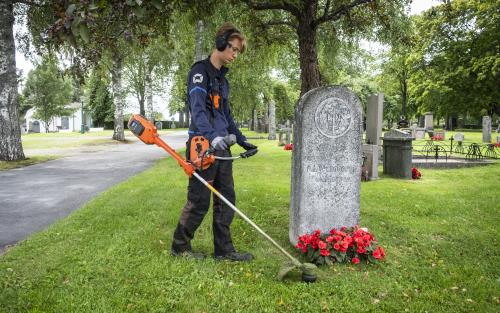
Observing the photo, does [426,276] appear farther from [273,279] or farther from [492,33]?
[492,33]

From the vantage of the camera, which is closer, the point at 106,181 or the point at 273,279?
the point at 273,279

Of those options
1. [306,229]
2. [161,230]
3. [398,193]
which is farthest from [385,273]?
[398,193]

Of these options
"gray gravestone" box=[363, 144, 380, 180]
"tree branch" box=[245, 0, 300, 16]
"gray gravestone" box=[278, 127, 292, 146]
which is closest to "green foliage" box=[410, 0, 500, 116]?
"gray gravestone" box=[278, 127, 292, 146]

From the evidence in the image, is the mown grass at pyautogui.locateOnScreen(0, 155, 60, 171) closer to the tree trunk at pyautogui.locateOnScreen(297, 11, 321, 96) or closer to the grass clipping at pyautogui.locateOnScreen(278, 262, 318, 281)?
the tree trunk at pyautogui.locateOnScreen(297, 11, 321, 96)

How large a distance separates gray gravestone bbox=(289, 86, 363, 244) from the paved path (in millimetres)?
3802

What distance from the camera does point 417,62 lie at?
1459 inches

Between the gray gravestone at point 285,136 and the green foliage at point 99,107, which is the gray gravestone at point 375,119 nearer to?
the gray gravestone at point 285,136

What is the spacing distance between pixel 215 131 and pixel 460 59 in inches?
1405

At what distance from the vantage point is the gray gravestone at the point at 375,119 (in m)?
11.2

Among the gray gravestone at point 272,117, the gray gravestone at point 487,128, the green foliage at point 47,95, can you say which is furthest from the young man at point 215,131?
the green foliage at point 47,95

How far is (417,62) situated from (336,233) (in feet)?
121

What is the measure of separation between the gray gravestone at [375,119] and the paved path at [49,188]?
705 centimetres

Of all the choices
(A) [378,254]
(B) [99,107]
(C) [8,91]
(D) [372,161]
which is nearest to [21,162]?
(C) [8,91]

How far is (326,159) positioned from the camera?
184 inches
